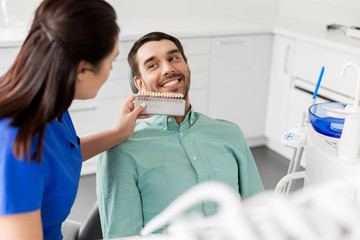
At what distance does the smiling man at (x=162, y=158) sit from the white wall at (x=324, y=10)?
189 centimetres

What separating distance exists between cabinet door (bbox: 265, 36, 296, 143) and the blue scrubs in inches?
→ 77.3

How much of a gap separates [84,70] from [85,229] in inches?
23.2

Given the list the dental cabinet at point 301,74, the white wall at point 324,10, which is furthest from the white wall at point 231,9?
the dental cabinet at point 301,74

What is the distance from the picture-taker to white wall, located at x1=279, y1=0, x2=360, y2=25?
3.02 metres

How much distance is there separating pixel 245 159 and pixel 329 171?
37 centimetres

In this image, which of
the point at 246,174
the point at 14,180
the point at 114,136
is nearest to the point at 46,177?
the point at 14,180

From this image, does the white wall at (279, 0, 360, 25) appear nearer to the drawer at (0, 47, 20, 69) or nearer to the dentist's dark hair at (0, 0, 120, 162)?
the drawer at (0, 47, 20, 69)

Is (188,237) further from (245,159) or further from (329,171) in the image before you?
(245,159)

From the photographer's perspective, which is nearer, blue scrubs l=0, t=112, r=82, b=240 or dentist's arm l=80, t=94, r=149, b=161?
blue scrubs l=0, t=112, r=82, b=240

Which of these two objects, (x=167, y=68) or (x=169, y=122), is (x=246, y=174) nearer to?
(x=169, y=122)

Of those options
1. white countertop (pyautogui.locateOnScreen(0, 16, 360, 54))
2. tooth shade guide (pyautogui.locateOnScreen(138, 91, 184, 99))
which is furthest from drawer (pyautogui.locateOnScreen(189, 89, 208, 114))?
tooth shade guide (pyautogui.locateOnScreen(138, 91, 184, 99))

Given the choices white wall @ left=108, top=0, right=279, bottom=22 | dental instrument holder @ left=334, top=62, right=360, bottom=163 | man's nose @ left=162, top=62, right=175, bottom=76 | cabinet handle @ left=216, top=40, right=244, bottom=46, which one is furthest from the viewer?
white wall @ left=108, top=0, right=279, bottom=22

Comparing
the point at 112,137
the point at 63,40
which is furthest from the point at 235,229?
the point at 112,137

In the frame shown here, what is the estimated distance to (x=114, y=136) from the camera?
1347 millimetres
